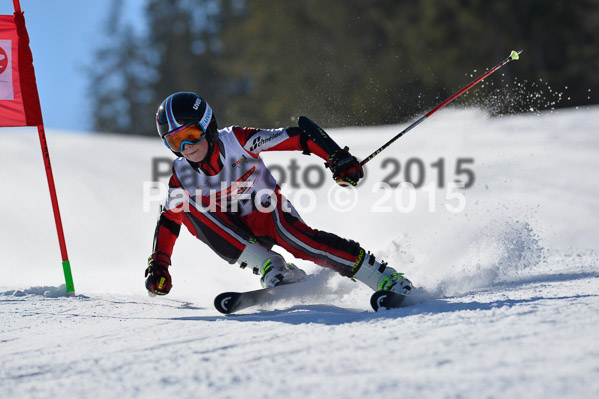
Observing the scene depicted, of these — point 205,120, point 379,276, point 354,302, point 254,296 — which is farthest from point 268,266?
point 205,120

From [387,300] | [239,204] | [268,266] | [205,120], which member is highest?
[205,120]

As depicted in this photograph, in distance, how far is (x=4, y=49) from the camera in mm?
4734

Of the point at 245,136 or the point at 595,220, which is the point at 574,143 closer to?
the point at 595,220

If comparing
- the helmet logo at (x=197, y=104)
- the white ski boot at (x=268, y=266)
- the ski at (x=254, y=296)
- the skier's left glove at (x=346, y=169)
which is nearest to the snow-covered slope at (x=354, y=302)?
the ski at (x=254, y=296)

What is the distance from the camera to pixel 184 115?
379cm

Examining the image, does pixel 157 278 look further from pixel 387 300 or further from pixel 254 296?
pixel 387 300

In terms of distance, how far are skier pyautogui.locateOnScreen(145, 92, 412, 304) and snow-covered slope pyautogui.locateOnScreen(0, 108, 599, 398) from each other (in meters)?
0.25

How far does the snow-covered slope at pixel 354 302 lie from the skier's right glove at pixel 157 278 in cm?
14

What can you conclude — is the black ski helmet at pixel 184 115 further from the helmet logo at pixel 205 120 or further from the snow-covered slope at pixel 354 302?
the snow-covered slope at pixel 354 302

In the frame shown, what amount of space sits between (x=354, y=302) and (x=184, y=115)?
1.43 m

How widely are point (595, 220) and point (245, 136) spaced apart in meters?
4.04

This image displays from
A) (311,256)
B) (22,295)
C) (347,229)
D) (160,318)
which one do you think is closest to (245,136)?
(311,256)

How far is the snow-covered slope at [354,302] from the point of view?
2129 millimetres

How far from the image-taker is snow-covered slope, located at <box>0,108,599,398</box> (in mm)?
2129
